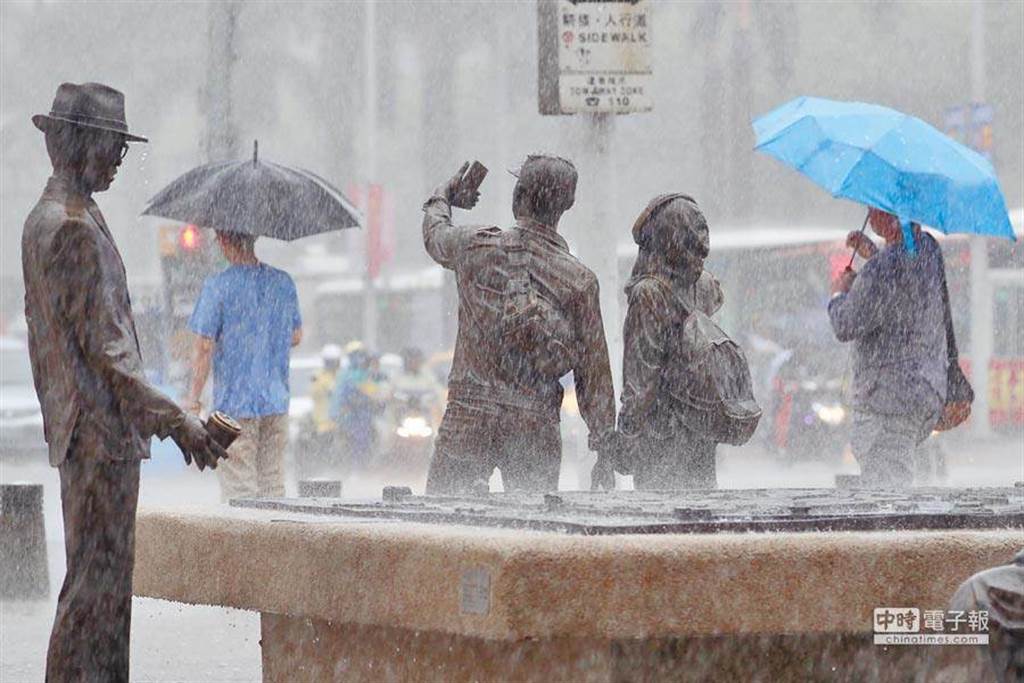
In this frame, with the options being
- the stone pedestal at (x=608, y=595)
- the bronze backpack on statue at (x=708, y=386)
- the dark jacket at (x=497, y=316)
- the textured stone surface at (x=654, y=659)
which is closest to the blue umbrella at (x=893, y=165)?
the bronze backpack on statue at (x=708, y=386)

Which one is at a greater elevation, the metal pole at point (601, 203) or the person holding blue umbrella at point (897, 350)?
the metal pole at point (601, 203)

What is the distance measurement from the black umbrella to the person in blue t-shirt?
0.30 metres

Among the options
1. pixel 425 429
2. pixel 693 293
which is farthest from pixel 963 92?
pixel 693 293

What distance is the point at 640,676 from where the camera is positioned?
5.53m

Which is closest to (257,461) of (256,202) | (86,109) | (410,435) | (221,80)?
(256,202)

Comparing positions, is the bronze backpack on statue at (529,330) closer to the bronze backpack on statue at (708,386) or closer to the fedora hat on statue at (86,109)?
the bronze backpack on statue at (708,386)

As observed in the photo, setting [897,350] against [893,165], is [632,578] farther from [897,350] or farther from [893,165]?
[893,165]

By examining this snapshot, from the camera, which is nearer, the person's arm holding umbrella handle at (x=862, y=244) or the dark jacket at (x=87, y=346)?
the dark jacket at (x=87, y=346)

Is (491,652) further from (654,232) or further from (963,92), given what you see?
(963,92)

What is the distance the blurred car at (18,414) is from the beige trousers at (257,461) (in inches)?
584

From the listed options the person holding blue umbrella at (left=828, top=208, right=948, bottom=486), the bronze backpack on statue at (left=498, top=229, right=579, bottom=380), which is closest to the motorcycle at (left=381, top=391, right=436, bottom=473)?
the person holding blue umbrella at (left=828, top=208, right=948, bottom=486)

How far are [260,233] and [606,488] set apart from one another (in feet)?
11.9

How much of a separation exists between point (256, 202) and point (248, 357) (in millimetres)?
948

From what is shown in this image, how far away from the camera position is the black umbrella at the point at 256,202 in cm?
1095
